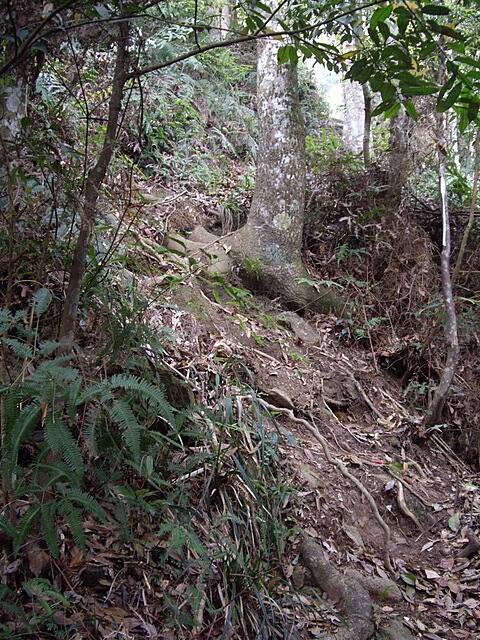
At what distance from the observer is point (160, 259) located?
4543 mm

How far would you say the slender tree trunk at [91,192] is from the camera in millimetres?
2205

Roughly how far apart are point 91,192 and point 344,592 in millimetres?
2519

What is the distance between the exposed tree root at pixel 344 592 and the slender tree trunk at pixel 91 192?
75.4 inches

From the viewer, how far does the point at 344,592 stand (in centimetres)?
288

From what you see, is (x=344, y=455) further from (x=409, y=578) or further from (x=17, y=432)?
(x=17, y=432)

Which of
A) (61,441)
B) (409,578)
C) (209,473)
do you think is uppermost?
(61,441)

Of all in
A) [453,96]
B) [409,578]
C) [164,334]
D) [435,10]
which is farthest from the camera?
[409,578]

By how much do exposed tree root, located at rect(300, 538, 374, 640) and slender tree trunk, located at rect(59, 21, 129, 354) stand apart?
192cm

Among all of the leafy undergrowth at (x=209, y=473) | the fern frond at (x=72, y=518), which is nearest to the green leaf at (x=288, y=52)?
the leafy undergrowth at (x=209, y=473)

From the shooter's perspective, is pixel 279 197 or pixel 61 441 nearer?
pixel 61 441

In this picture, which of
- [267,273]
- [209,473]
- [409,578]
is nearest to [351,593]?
[409,578]

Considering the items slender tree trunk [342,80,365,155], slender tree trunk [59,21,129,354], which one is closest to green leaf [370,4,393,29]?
slender tree trunk [59,21,129,354]

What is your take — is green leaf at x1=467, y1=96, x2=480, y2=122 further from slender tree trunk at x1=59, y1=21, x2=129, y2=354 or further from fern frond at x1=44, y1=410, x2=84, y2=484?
fern frond at x1=44, y1=410, x2=84, y2=484

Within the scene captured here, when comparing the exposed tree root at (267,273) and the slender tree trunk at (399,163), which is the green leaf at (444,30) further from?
the slender tree trunk at (399,163)
